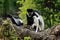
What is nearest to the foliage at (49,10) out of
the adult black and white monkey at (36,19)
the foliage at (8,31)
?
the adult black and white monkey at (36,19)

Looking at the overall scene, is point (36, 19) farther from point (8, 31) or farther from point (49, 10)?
point (8, 31)

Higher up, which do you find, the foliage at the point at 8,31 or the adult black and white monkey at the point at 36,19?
the foliage at the point at 8,31

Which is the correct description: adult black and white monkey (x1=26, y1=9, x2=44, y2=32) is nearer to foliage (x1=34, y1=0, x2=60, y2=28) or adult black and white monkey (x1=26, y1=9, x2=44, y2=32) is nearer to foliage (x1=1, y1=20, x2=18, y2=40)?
foliage (x1=34, y1=0, x2=60, y2=28)

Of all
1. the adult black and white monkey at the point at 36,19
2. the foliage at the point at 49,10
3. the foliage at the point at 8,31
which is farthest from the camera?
the foliage at the point at 49,10

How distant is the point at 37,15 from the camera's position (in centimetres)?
805

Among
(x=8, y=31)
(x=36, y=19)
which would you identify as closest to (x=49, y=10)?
(x=36, y=19)

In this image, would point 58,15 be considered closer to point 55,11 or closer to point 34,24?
point 55,11

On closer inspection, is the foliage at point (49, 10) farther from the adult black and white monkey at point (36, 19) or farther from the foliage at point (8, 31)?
the foliage at point (8, 31)

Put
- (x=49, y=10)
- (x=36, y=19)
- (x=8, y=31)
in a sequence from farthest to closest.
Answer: (x=49, y=10)
(x=36, y=19)
(x=8, y=31)

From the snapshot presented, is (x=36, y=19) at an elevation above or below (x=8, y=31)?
below

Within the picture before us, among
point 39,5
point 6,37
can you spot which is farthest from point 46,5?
point 6,37

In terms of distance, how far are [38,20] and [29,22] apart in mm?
710

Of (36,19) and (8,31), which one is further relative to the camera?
(36,19)

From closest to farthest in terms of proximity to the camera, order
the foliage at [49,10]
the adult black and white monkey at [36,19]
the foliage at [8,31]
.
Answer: the foliage at [8,31]
the adult black and white monkey at [36,19]
the foliage at [49,10]
